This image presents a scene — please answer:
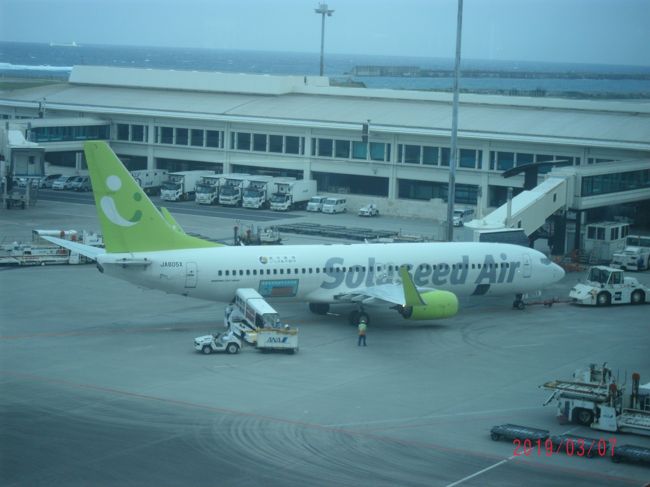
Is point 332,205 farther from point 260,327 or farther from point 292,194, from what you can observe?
point 260,327

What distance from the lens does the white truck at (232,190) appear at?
317 feet

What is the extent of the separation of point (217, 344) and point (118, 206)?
26.1ft

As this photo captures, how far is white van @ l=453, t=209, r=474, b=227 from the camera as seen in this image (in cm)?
8500

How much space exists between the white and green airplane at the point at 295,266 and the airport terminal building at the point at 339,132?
22584mm

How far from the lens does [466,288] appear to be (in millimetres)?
54031

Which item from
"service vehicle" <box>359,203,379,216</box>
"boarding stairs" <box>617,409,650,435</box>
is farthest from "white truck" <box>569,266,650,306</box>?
"service vehicle" <box>359,203,379,216</box>

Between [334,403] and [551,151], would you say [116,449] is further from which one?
[551,151]

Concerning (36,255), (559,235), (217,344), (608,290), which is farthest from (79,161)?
(217,344)

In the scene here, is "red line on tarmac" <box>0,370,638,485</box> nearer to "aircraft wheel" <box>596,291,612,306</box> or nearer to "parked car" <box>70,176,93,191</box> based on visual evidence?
"aircraft wheel" <box>596,291,612,306</box>

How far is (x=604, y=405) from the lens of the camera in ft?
111

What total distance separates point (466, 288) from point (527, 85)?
201 feet

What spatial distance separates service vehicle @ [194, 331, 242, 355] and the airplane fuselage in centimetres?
448

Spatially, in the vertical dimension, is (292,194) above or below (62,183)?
below
